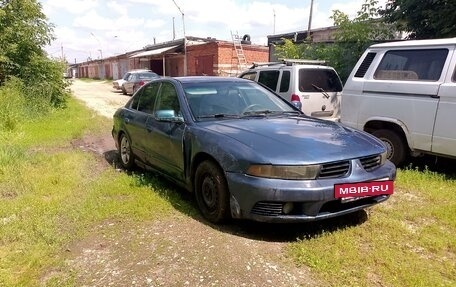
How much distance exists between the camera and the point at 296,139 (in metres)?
3.65

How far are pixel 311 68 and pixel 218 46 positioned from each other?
17091 mm

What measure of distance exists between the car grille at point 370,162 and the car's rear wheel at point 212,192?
130 centimetres

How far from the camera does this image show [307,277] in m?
2.96

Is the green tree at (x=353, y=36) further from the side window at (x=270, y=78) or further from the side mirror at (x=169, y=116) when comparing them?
the side mirror at (x=169, y=116)

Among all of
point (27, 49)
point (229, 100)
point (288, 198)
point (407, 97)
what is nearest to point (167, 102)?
point (229, 100)

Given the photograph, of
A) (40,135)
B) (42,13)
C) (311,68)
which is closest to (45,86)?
(42,13)

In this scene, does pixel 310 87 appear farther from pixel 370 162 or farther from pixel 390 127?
pixel 370 162

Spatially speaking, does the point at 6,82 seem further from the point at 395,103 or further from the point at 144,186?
the point at 395,103

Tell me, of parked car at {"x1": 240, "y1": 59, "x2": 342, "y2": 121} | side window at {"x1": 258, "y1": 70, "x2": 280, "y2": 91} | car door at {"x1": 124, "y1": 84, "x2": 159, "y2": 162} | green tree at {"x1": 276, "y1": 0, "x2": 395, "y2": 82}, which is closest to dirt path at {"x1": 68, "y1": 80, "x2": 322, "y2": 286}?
car door at {"x1": 124, "y1": 84, "x2": 159, "y2": 162}

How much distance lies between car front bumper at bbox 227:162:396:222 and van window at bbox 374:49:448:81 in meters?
2.74

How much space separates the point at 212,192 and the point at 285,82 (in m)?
4.73

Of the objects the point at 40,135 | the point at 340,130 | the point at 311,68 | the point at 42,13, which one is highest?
the point at 42,13

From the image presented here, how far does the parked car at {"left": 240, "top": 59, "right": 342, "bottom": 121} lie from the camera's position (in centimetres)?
787

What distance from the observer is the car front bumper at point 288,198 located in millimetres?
3297
